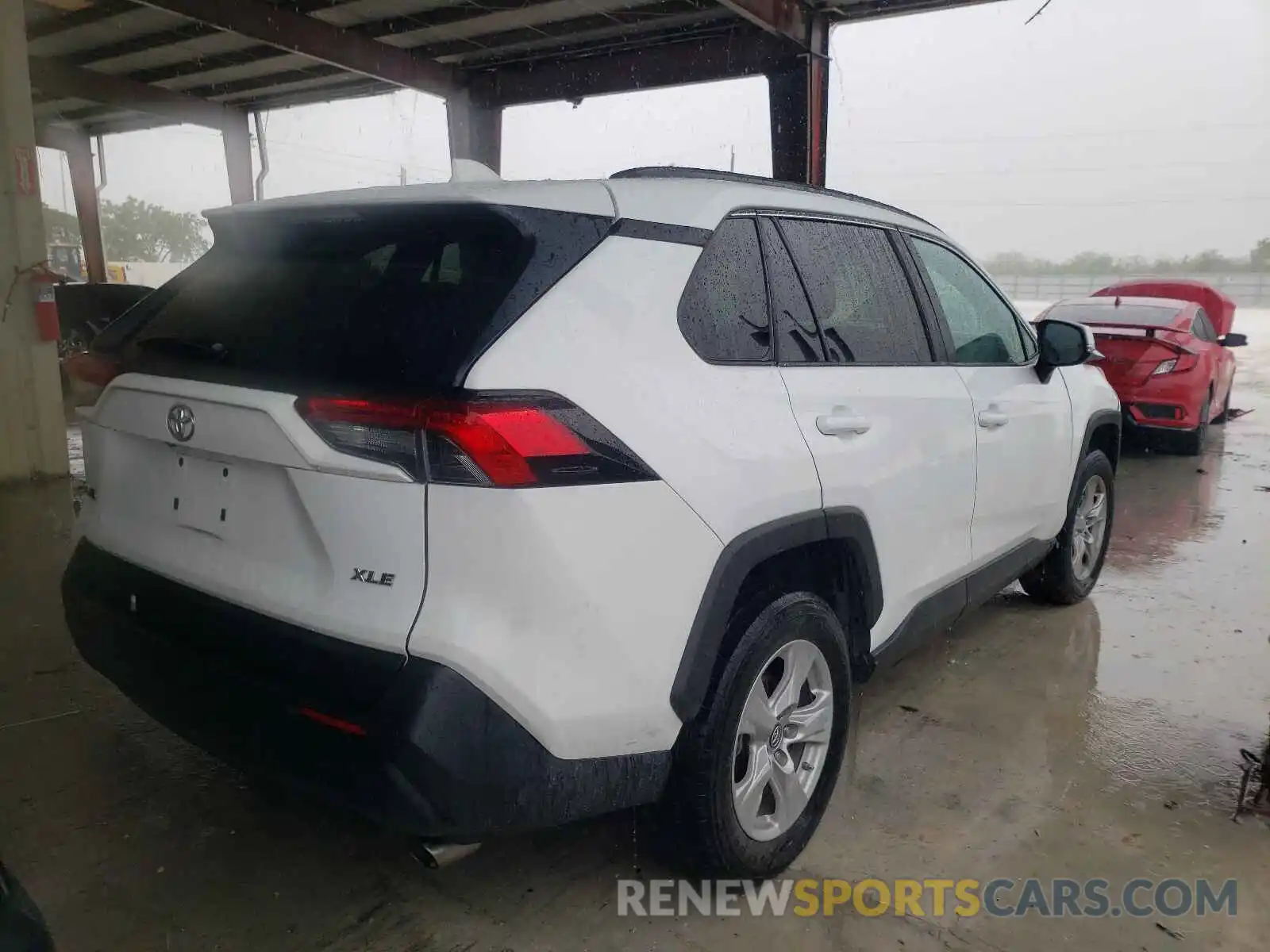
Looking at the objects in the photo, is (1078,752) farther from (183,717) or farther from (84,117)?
(84,117)

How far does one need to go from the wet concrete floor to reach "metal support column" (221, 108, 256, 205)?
519 inches

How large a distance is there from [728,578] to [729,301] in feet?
2.22

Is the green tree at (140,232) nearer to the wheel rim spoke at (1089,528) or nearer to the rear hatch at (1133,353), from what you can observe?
the rear hatch at (1133,353)

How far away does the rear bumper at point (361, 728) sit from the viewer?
5.65 feet

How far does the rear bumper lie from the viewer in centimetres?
172

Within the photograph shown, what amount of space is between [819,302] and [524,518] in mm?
1257

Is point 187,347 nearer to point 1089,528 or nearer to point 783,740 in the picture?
point 783,740

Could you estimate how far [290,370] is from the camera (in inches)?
75.5

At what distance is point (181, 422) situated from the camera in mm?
2061

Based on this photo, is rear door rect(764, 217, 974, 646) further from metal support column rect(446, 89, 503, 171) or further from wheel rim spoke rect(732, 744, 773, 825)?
metal support column rect(446, 89, 503, 171)

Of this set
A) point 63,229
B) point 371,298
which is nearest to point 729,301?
point 371,298

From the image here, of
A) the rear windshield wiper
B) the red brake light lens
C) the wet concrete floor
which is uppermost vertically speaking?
the rear windshield wiper

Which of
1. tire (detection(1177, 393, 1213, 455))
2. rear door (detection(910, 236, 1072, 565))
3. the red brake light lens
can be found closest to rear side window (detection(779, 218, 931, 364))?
rear door (detection(910, 236, 1072, 565))

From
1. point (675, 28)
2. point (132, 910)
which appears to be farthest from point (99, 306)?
point (132, 910)
